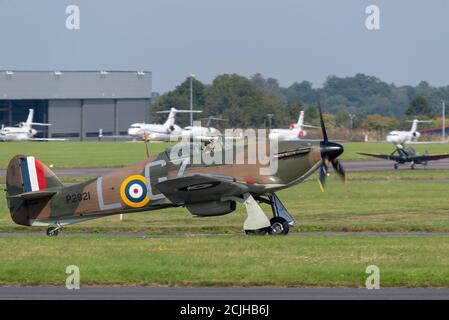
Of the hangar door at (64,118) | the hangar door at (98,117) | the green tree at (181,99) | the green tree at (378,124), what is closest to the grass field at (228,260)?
the hangar door at (64,118)

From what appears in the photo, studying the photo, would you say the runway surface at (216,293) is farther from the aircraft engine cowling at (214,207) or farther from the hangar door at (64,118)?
the hangar door at (64,118)

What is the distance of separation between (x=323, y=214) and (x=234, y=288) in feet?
45.4

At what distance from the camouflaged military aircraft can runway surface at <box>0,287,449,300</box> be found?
6.77 m

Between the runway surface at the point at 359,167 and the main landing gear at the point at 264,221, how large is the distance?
29665mm

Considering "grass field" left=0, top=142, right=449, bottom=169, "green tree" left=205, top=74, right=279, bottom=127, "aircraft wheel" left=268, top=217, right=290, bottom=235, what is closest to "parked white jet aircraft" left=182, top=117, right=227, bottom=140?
"aircraft wheel" left=268, top=217, right=290, bottom=235

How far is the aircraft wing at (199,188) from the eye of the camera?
22.1 metres

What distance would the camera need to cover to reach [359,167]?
58.3 metres

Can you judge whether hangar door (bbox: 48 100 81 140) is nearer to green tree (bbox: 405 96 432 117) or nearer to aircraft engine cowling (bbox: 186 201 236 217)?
green tree (bbox: 405 96 432 117)

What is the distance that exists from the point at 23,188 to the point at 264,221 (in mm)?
5353

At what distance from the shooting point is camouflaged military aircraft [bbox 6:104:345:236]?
22.4 m

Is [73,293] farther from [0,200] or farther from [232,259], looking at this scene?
[0,200]

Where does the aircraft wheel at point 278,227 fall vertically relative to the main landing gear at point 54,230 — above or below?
above

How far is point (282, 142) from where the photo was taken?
2275cm
